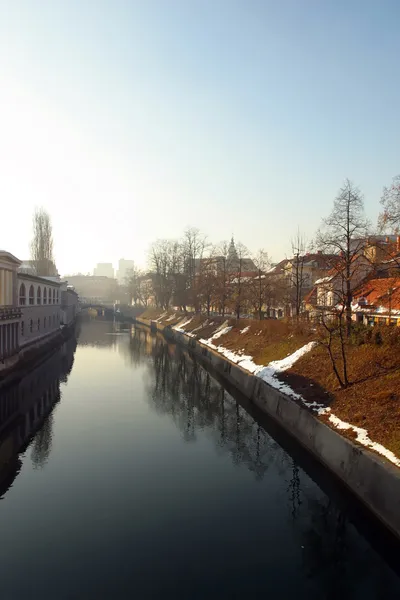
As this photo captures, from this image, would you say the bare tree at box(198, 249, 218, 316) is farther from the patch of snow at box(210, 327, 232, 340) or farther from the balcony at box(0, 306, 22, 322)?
the balcony at box(0, 306, 22, 322)

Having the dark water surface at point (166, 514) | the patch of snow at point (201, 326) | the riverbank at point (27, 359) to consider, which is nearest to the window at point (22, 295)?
the riverbank at point (27, 359)

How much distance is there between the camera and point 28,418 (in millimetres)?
27500

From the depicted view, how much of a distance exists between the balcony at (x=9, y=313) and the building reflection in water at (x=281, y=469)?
541 inches

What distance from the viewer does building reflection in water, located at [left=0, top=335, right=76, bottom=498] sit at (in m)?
20.5

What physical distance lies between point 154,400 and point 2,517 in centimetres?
1844

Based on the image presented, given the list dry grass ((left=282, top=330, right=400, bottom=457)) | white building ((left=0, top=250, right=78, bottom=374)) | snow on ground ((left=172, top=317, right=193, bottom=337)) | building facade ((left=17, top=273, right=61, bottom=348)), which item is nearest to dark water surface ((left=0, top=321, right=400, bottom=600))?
dry grass ((left=282, top=330, right=400, bottom=457))

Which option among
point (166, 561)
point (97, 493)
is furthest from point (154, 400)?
point (166, 561)

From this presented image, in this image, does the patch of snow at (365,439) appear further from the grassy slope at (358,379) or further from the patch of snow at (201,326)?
the patch of snow at (201,326)

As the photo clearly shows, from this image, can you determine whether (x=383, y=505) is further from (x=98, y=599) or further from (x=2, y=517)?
(x=2, y=517)

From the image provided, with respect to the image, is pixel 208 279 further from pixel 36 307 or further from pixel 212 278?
pixel 36 307

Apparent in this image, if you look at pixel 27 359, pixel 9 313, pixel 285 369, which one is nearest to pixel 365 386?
pixel 285 369

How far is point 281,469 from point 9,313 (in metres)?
29.4

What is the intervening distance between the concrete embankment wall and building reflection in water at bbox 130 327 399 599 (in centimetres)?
103

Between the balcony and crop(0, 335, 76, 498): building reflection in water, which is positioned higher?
the balcony
